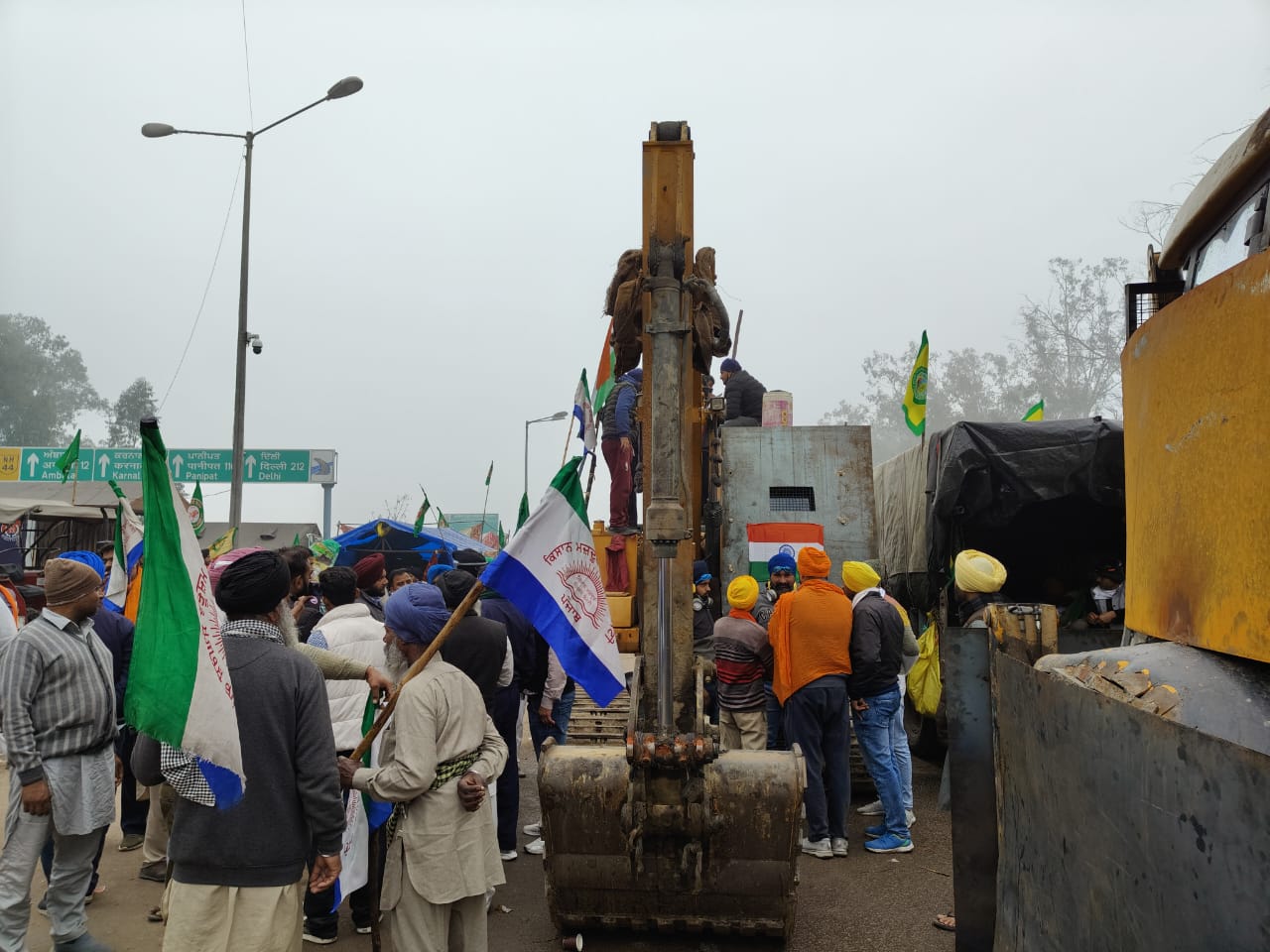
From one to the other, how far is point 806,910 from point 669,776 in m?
1.71

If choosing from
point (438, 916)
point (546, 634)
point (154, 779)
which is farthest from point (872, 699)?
point (154, 779)

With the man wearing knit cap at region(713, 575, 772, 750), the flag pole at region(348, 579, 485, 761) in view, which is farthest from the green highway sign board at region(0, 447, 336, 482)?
the flag pole at region(348, 579, 485, 761)

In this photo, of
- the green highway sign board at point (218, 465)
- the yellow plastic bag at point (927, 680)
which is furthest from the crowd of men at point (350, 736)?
the green highway sign board at point (218, 465)

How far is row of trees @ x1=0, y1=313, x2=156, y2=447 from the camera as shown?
2275 inches

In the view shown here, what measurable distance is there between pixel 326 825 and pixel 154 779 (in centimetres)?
58

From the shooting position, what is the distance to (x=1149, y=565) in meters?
2.66

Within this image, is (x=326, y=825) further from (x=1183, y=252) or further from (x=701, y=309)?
(x=1183, y=252)

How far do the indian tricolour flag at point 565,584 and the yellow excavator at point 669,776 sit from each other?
0.88ft

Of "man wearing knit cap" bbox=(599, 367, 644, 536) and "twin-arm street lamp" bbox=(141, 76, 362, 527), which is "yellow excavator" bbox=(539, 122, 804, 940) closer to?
"man wearing knit cap" bbox=(599, 367, 644, 536)

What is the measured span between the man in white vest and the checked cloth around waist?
92cm

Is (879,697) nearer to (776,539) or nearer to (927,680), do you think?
(927,680)

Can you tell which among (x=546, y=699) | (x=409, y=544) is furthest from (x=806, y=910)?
(x=409, y=544)

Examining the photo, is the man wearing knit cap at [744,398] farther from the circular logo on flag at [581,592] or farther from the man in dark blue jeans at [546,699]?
the circular logo on flag at [581,592]

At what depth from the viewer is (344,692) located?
484 centimetres
